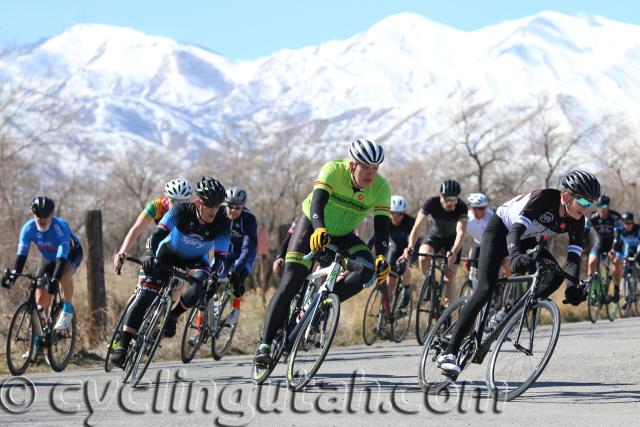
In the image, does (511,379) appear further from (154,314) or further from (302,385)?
(154,314)

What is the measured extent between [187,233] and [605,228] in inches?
415

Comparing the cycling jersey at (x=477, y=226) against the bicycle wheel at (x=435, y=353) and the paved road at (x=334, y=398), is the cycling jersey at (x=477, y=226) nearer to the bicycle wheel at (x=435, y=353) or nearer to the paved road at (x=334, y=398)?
the paved road at (x=334, y=398)

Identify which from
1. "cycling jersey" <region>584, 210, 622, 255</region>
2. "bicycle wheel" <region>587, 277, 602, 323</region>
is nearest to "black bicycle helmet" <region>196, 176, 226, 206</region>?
"cycling jersey" <region>584, 210, 622, 255</region>

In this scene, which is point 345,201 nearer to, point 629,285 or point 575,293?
point 575,293

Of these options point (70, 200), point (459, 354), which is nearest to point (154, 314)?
point (459, 354)

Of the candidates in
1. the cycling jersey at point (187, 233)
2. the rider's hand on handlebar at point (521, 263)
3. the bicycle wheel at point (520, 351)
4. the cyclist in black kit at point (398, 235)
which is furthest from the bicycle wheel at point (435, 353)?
the cyclist in black kit at point (398, 235)

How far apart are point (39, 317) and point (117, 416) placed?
4.50 m

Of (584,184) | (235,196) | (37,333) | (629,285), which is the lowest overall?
(37,333)

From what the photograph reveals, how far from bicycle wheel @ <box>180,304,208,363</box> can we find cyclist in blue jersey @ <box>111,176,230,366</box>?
1.57 meters

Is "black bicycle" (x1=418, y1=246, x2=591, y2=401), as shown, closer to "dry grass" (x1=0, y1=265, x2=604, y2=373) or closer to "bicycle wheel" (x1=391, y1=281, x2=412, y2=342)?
"dry grass" (x1=0, y1=265, x2=604, y2=373)

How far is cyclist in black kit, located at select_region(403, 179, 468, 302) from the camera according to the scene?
13867mm

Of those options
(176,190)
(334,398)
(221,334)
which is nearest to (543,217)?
(334,398)

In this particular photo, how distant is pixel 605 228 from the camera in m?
18.6

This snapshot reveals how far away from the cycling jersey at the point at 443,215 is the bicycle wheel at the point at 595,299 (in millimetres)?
5014
